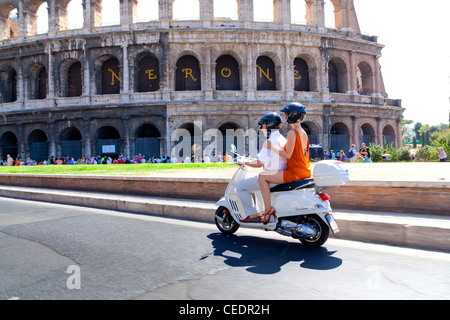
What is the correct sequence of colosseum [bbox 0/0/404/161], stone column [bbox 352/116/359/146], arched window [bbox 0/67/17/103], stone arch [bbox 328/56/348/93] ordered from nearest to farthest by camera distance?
colosseum [bbox 0/0/404/161] < stone column [bbox 352/116/359/146] < stone arch [bbox 328/56/348/93] < arched window [bbox 0/67/17/103]

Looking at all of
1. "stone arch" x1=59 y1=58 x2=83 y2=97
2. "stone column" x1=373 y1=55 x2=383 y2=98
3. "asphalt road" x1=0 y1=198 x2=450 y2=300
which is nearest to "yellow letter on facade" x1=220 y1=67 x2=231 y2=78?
"stone arch" x1=59 y1=58 x2=83 y2=97

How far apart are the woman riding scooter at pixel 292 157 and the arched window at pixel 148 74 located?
78.6 feet

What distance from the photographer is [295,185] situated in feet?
13.0

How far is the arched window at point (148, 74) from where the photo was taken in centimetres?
2623

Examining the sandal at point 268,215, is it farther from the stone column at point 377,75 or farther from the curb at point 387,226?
the stone column at point 377,75

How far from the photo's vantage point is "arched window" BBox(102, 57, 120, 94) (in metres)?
26.7

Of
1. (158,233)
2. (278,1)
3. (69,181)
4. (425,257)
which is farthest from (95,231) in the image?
(278,1)

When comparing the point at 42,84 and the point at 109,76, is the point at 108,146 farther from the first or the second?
the point at 42,84

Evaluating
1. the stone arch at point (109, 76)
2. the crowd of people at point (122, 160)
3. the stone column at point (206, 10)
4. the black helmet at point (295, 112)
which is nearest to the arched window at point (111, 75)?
the stone arch at point (109, 76)

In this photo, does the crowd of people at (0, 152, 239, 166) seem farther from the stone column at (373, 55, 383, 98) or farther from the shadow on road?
the shadow on road

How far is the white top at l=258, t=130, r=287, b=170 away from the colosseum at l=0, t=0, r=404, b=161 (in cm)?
2008

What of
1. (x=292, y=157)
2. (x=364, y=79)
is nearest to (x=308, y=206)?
(x=292, y=157)

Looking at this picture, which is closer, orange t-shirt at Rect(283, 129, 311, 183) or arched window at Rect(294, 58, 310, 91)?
orange t-shirt at Rect(283, 129, 311, 183)

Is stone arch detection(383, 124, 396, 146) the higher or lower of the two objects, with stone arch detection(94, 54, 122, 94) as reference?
lower
